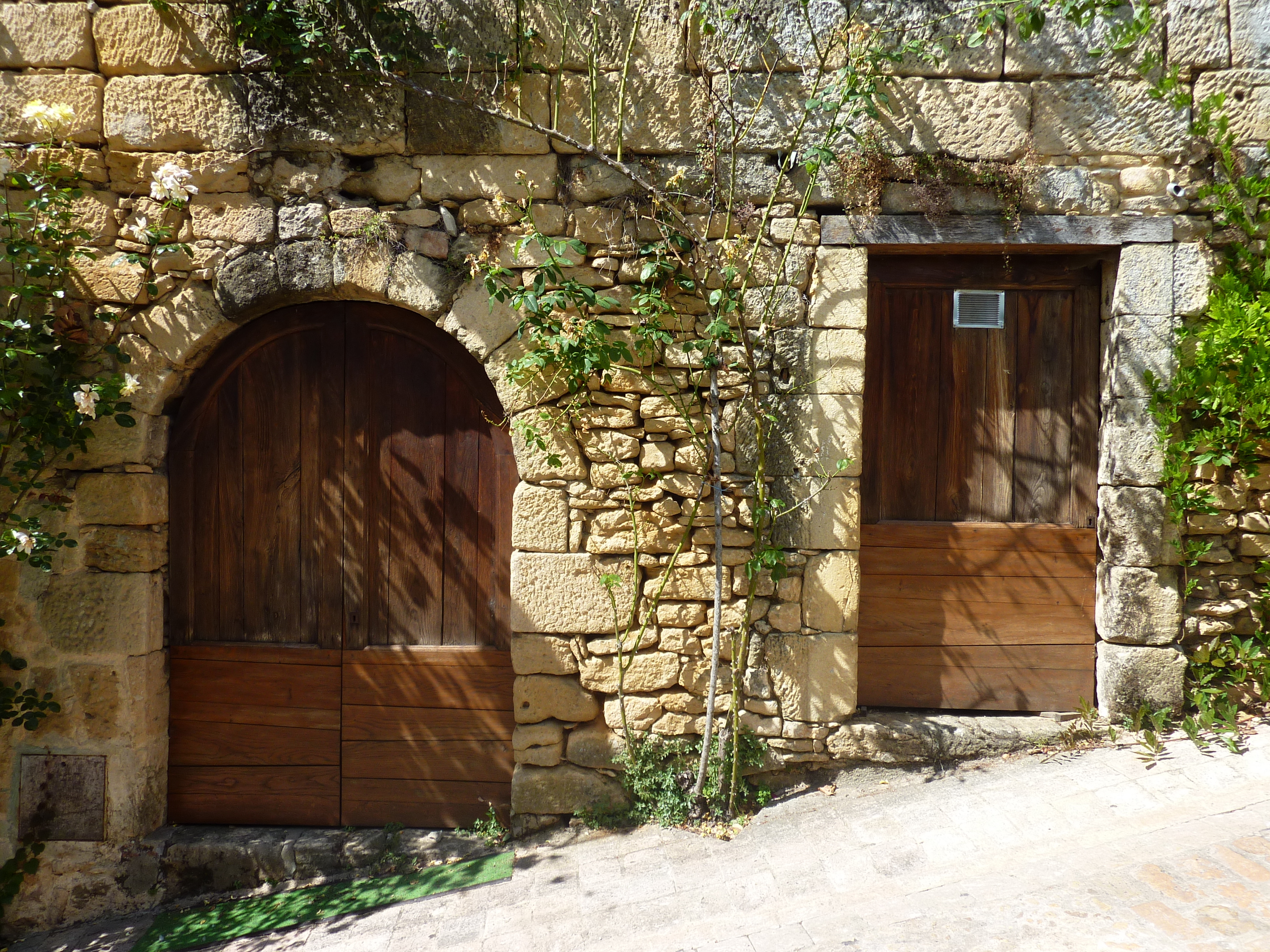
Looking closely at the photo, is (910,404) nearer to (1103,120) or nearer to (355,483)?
(1103,120)

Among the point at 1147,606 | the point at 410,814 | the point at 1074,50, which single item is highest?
the point at 1074,50

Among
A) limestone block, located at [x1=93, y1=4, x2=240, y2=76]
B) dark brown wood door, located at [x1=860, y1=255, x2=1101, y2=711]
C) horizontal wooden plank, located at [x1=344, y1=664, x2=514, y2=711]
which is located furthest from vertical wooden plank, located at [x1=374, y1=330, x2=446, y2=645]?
dark brown wood door, located at [x1=860, y1=255, x2=1101, y2=711]

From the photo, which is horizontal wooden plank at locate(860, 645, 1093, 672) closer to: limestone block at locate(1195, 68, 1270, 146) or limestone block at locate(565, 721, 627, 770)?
limestone block at locate(565, 721, 627, 770)

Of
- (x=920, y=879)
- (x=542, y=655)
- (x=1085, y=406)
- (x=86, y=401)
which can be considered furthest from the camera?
(x=1085, y=406)

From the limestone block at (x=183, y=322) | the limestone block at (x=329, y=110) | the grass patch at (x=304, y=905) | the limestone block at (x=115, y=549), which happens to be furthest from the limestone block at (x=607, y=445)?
the limestone block at (x=115, y=549)

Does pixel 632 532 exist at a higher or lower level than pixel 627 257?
lower

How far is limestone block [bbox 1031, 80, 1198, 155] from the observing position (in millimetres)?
2934

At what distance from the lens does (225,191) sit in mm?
3020

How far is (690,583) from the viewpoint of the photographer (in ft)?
9.86

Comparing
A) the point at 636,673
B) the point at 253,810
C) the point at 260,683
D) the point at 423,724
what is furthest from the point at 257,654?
the point at 636,673

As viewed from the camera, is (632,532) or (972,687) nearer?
(632,532)

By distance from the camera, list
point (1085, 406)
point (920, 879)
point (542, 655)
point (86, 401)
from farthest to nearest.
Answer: point (1085, 406) < point (542, 655) < point (86, 401) < point (920, 879)

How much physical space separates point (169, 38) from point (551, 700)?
10.2ft

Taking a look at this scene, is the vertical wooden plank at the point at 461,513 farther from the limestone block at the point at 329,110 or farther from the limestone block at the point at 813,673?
the limestone block at the point at 813,673
